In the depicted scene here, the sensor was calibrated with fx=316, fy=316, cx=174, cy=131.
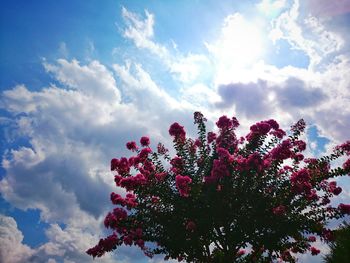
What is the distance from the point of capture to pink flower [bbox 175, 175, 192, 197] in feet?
27.6

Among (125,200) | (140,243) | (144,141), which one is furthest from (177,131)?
(140,243)

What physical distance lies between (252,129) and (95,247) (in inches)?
229

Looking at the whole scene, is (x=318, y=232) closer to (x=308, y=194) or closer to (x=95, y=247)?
(x=308, y=194)

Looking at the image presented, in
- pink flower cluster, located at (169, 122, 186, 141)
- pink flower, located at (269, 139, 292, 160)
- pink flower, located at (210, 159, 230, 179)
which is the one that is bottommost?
pink flower, located at (210, 159, 230, 179)

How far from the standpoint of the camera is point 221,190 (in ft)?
28.5

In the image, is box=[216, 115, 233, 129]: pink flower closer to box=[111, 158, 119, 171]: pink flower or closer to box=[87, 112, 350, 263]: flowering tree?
box=[87, 112, 350, 263]: flowering tree

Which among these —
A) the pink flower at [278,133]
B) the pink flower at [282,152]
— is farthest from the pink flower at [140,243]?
the pink flower at [278,133]

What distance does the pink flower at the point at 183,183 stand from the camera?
8.42 meters

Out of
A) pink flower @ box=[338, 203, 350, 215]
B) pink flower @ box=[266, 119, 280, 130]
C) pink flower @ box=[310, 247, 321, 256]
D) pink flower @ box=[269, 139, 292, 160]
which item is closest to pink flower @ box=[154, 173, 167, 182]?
pink flower @ box=[269, 139, 292, 160]

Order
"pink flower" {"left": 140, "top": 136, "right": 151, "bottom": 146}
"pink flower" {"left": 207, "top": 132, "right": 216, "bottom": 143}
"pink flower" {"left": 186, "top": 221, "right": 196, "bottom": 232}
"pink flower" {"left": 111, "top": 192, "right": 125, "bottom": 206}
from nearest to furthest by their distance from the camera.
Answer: "pink flower" {"left": 186, "top": 221, "right": 196, "bottom": 232}, "pink flower" {"left": 111, "top": 192, "right": 125, "bottom": 206}, "pink flower" {"left": 207, "top": 132, "right": 216, "bottom": 143}, "pink flower" {"left": 140, "top": 136, "right": 151, "bottom": 146}

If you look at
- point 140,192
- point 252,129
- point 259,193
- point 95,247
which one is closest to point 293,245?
point 259,193

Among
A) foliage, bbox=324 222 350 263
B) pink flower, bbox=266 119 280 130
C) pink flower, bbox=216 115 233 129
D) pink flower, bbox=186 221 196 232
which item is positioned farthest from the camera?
pink flower, bbox=216 115 233 129

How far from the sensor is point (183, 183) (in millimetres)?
8430

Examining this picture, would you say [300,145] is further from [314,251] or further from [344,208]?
[314,251]
